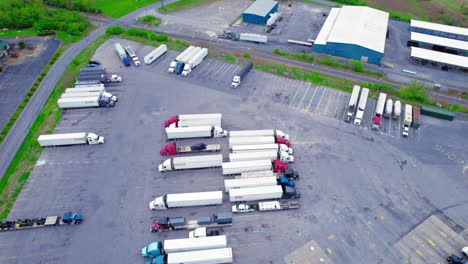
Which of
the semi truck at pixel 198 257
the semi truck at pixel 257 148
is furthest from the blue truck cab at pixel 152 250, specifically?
the semi truck at pixel 257 148

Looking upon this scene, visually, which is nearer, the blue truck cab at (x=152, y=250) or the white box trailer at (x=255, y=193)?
the blue truck cab at (x=152, y=250)

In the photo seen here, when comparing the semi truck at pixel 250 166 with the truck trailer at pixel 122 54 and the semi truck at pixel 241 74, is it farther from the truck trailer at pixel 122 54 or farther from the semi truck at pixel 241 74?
the truck trailer at pixel 122 54

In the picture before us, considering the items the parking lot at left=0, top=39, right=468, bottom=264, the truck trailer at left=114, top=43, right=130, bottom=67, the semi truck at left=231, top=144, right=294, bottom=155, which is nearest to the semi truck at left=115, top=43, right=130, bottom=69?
the truck trailer at left=114, top=43, right=130, bottom=67

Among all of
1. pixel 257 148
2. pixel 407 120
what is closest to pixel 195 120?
pixel 257 148

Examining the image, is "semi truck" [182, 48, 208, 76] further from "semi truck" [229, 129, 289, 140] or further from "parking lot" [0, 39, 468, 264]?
"semi truck" [229, 129, 289, 140]

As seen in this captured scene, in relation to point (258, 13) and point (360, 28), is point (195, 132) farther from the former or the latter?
point (360, 28)
